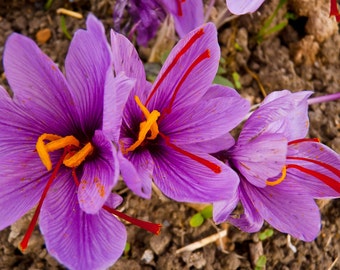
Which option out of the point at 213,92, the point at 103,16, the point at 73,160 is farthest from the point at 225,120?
the point at 103,16

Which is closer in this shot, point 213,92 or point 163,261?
point 213,92

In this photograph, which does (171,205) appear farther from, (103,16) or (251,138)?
(103,16)

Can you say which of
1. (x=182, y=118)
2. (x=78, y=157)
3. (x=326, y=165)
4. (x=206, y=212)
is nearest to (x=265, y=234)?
(x=206, y=212)

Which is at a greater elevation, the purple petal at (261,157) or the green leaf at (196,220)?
the purple petal at (261,157)

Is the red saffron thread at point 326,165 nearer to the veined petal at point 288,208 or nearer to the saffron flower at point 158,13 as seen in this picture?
the veined petal at point 288,208

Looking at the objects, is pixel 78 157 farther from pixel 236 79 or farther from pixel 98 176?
pixel 236 79

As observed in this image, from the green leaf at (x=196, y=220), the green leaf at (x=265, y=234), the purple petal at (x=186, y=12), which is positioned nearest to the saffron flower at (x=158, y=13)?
the purple petal at (x=186, y=12)
